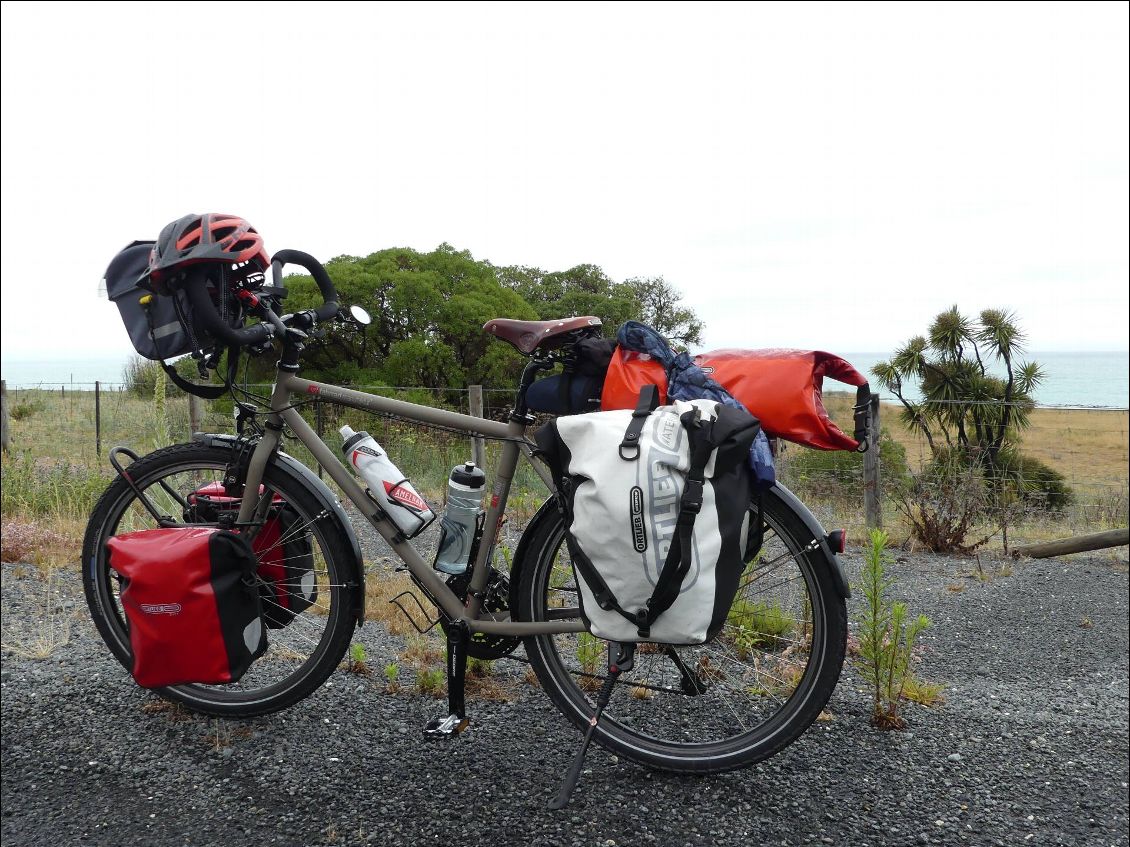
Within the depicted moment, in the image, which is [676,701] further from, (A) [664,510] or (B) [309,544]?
(B) [309,544]

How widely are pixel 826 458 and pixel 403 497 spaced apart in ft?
24.1

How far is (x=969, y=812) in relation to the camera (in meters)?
2.54

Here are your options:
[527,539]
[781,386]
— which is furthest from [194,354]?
[781,386]

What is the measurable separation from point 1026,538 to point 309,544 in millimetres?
7286

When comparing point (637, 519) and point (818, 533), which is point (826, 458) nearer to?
point (818, 533)

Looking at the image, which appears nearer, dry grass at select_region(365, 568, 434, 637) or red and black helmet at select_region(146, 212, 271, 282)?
red and black helmet at select_region(146, 212, 271, 282)

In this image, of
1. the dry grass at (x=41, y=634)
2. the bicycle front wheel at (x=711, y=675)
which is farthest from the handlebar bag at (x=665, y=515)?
the dry grass at (x=41, y=634)

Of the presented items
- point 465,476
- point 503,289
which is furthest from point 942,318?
point 465,476

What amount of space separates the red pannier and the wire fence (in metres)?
1.06

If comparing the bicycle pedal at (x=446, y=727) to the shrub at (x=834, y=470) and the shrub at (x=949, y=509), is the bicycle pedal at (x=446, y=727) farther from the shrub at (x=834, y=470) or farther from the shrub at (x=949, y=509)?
the shrub at (x=834, y=470)

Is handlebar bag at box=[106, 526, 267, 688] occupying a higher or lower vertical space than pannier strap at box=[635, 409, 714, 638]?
lower

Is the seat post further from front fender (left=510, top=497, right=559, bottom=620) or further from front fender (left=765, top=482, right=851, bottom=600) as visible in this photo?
front fender (left=765, top=482, right=851, bottom=600)

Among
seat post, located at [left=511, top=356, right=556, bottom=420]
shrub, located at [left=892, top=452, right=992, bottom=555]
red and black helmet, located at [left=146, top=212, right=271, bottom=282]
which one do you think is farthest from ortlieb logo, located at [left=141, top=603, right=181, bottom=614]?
shrub, located at [left=892, top=452, right=992, bottom=555]

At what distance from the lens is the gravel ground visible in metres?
2.46
